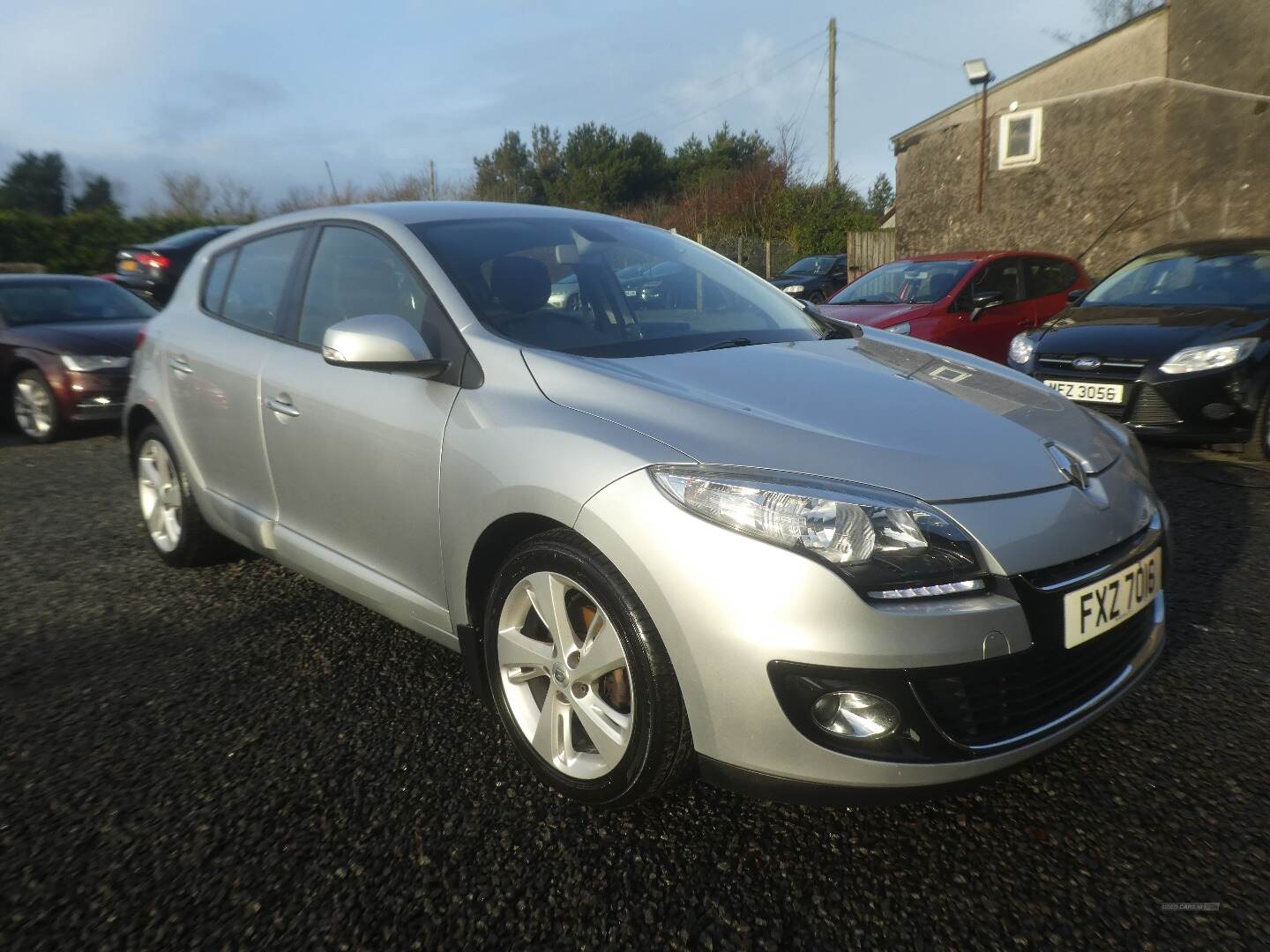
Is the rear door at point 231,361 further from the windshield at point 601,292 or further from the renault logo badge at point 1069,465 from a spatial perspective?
the renault logo badge at point 1069,465

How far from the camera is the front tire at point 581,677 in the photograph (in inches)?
79.1

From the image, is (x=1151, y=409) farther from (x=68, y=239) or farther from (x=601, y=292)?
(x=68, y=239)

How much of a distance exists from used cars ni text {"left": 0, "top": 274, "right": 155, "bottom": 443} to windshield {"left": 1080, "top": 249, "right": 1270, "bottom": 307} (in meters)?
7.68

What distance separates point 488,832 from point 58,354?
24.3 feet

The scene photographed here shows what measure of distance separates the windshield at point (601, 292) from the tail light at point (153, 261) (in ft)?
34.1

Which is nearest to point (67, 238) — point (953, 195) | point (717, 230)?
point (717, 230)

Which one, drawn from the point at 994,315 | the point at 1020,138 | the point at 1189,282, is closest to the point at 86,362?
the point at 994,315

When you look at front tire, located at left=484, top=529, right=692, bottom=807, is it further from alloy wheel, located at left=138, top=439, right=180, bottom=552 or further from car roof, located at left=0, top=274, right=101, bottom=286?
car roof, located at left=0, top=274, right=101, bottom=286

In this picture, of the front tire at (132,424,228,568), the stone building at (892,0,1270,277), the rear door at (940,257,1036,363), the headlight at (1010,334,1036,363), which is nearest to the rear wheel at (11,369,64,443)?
the front tire at (132,424,228,568)

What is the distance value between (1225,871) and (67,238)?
83.4ft

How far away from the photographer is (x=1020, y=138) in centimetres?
1709

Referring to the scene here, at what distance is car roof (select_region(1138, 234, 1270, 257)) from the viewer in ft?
22.2

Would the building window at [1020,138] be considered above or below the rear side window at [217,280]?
above

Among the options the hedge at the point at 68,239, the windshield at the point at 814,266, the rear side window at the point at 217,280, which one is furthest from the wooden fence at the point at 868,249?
the rear side window at the point at 217,280
